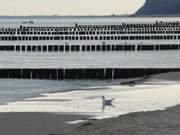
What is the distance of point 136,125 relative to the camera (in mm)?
17422

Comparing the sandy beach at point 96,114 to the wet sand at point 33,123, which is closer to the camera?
the sandy beach at point 96,114

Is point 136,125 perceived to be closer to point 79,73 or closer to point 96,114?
point 96,114

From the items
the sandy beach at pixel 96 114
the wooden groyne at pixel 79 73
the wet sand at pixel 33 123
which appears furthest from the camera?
the wooden groyne at pixel 79 73

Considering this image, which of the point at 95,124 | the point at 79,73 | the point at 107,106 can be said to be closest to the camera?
the point at 95,124

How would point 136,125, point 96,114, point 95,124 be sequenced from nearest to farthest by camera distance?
point 136,125
point 95,124
point 96,114

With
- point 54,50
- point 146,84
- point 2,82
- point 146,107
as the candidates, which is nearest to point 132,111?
point 146,107

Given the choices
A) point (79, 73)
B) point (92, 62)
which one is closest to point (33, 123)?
point (79, 73)

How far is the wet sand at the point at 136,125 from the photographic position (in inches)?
645

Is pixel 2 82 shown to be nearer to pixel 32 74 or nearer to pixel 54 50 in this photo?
pixel 32 74

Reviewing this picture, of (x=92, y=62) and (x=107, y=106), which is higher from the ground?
(x=107, y=106)

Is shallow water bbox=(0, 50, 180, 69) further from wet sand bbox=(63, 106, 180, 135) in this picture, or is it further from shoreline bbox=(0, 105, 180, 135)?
wet sand bbox=(63, 106, 180, 135)

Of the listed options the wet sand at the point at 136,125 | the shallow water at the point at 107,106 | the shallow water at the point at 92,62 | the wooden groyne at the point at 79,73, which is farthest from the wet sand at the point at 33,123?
the shallow water at the point at 92,62

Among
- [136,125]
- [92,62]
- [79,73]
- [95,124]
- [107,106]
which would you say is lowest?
[92,62]

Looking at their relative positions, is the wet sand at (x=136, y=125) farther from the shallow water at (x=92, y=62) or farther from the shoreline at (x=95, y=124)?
the shallow water at (x=92, y=62)
